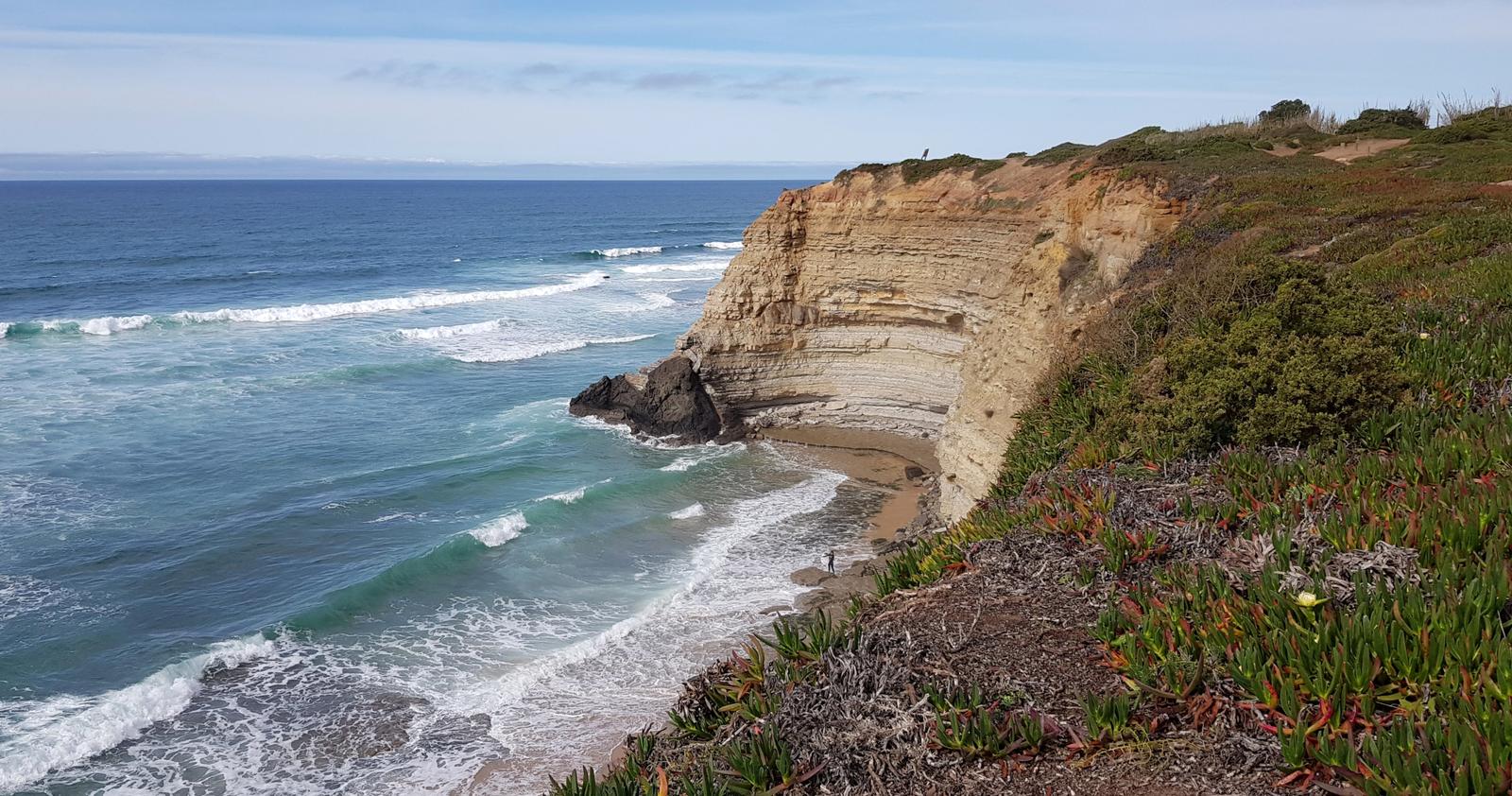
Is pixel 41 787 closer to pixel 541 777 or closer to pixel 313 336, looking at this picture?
pixel 541 777

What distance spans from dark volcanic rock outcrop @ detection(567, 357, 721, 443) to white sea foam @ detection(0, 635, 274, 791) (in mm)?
15111

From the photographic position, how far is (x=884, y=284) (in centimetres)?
2902

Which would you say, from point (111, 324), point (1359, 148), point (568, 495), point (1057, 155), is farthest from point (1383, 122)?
point (111, 324)

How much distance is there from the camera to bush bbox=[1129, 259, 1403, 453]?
28.7 ft

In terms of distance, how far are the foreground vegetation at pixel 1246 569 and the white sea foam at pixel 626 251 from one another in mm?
68199

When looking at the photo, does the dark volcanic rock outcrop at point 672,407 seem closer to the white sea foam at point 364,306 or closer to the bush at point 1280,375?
the bush at point 1280,375

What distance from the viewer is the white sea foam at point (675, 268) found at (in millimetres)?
68500

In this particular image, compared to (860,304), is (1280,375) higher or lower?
higher

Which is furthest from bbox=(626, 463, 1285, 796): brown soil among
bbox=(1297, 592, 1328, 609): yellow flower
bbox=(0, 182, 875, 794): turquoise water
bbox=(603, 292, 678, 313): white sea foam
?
bbox=(603, 292, 678, 313): white sea foam

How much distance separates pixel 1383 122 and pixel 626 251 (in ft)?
185

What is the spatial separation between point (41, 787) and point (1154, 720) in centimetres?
1433

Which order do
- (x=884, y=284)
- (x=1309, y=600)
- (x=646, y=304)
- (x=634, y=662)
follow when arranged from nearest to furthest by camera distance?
(x=1309, y=600)
(x=634, y=662)
(x=884, y=284)
(x=646, y=304)

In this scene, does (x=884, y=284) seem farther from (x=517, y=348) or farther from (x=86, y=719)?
(x=86, y=719)

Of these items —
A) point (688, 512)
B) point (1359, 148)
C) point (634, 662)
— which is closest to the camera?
point (634, 662)
